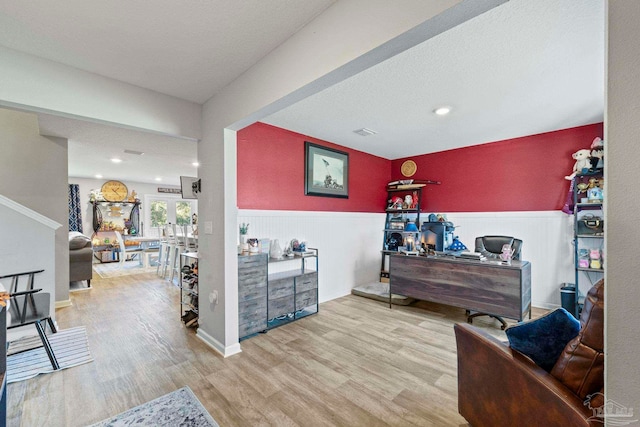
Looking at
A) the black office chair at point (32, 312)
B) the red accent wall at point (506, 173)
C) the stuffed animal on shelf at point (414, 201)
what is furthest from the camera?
the stuffed animal on shelf at point (414, 201)

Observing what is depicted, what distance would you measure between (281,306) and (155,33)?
2769 millimetres

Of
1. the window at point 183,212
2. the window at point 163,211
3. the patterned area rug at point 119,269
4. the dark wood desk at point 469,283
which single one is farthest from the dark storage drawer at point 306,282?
the window at point 183,212

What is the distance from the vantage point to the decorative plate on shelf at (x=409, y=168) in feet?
17.1

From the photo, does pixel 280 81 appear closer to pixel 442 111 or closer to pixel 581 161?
pixel 442 111

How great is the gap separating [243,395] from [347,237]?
119 inches

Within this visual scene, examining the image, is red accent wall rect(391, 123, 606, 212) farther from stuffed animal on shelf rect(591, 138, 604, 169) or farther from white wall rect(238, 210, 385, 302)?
white wall rect(238, 210, 385, 302)

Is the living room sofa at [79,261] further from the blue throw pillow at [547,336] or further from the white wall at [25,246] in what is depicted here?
the blue throw pillow at [547,336]

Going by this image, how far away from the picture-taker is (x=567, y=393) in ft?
3.54

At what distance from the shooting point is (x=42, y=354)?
2535 millimetres

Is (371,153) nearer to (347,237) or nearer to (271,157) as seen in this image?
(347,237)

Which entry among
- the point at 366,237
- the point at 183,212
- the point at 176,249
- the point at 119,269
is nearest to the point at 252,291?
the point at 366,237

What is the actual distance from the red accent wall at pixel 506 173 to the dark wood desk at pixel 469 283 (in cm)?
141

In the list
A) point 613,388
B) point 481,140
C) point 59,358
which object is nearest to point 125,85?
point 59,358

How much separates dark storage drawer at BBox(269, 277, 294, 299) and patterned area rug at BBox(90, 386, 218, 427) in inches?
51.7
